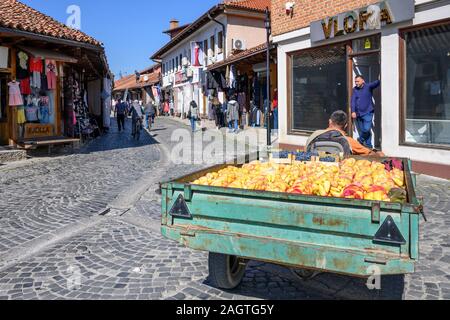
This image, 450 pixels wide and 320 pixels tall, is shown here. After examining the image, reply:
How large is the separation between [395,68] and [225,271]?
7270mm

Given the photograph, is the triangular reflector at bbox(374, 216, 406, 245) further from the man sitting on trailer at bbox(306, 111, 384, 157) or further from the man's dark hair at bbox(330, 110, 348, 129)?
the man's dark hair at bbox(330, 110, 348, 129)

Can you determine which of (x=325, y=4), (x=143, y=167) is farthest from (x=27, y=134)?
(x=325, y=4)

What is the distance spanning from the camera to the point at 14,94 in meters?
12.9

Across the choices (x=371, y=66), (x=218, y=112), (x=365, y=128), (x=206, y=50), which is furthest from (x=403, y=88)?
(x=206, y=50)

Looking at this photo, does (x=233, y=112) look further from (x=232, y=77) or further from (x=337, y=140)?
(x=337, y=140)

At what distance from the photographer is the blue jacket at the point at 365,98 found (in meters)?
9.95

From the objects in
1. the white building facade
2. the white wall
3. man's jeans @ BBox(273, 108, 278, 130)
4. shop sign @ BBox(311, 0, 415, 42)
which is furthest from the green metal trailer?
the white wall

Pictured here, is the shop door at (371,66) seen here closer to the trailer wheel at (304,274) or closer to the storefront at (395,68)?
the storefront at (395,68)

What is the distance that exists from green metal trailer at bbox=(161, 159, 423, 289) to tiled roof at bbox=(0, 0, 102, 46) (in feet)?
34.0

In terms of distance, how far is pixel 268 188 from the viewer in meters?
3.42

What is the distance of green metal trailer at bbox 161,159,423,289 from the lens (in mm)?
2617

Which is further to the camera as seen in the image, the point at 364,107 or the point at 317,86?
the point at 317,86
